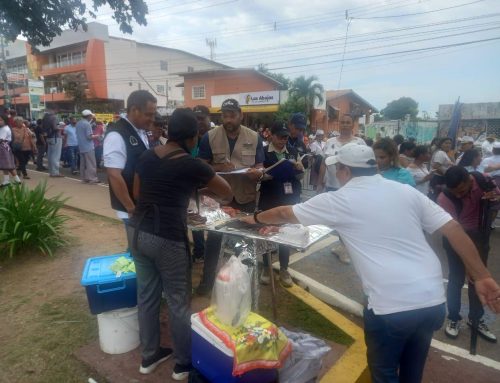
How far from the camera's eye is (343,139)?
551 centimetres

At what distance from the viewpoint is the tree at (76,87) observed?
115 feet

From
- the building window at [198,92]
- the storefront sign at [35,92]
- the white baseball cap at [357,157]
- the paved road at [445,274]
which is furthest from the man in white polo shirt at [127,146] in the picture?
the building window at [198,92]

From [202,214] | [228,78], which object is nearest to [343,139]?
[202,214]

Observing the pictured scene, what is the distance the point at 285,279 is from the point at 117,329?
1877 millimetres

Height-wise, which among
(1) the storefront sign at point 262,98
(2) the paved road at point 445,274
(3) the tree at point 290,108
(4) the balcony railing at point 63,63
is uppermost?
(4) the balcony railing at point 63,63

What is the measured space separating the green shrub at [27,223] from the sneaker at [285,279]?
2993 mm

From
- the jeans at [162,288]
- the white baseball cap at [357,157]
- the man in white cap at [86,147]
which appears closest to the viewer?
the white baseball cap at [357,157]

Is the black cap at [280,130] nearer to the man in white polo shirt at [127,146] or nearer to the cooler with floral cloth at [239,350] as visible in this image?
the man in white polo shirt at [127,146]

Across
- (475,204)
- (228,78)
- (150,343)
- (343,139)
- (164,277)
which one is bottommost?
(150,343)

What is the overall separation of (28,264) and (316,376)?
3.88 metres

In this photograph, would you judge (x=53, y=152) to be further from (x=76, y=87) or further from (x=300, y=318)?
(x=76, y=87)

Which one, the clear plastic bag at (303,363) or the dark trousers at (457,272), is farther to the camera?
the dark trousers at (457,272)

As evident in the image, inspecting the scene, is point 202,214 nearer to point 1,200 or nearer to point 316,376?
point 316,376

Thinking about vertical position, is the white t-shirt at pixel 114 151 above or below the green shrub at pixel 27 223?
above
